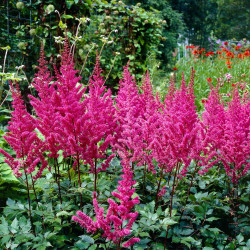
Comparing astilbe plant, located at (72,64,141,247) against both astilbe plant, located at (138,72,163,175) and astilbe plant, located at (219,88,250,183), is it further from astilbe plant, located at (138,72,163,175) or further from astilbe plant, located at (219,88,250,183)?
astilbe plant, located at (219,88,250,183)

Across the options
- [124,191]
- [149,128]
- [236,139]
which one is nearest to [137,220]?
[124,191]

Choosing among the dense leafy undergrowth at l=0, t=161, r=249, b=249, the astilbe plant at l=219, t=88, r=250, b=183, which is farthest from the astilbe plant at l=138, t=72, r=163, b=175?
the astilbe plant at l=219, t=88, r=250, b=183

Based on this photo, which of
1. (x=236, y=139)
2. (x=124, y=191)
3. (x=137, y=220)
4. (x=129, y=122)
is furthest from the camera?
(x=236, y=139)

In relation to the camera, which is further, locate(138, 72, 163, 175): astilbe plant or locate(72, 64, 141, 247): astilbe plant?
locate(138, 72, 163, 175): astilbe plant

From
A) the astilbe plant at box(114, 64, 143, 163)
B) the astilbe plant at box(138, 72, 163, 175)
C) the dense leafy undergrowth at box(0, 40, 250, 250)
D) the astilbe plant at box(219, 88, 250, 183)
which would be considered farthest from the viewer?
the astilbe plant at box(219, 88, 250, 183)

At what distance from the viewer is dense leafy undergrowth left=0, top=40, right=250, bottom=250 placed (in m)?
2.05

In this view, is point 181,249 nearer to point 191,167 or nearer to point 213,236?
point 213,236

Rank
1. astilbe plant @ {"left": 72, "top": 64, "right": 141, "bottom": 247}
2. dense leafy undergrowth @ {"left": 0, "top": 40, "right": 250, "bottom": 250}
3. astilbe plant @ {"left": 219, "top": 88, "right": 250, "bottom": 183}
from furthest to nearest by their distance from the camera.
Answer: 1. astilbe plant @ {"left": 219, "top": 88, "right": 250, "bottom": 183}
2. dense leafy undergrowth @ {"left": 0, "top": 40, "right": 250, "bottom": 250}
3. astilbe plant @ {"left": 72, "top": 64, "right": 141, "bottom": 247}

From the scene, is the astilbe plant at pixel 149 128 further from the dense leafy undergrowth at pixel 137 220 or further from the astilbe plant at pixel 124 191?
the dense leafy undergrowth at pixel 137 220

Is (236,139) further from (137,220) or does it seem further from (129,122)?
(137,220)

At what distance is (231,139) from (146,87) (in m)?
0.96

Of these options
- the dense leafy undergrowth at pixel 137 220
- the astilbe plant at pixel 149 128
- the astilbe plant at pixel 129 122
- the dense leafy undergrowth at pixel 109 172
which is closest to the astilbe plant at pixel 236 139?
the dense leafy undergrowth at pixel 109 172

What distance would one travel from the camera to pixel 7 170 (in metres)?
3.03

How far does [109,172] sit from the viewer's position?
291cm
